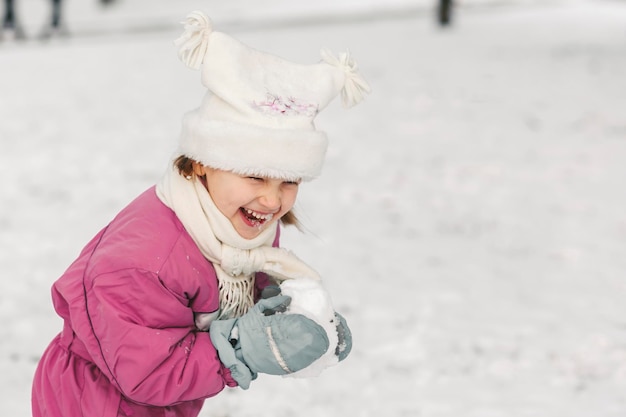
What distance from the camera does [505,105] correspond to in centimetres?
830

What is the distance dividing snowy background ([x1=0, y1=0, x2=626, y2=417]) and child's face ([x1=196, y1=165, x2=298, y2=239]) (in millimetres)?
1766

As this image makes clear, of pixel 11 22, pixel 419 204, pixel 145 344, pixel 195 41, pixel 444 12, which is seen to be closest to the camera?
pixel 145 344

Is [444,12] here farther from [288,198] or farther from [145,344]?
[145,344]

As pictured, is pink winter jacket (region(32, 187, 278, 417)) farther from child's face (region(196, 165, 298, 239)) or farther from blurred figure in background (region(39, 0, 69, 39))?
blurred figure in background (region(39, 0, 69, 39))

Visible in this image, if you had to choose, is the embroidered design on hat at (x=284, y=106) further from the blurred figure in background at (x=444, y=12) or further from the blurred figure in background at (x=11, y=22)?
the blurred figure in background at (x=11, y=22)

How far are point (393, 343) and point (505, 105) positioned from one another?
14.7 ft

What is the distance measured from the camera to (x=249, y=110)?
2006 millimetres

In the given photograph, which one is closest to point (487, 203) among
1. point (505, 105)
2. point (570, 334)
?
point (570, 334)

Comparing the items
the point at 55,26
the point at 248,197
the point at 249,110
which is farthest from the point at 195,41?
the point at 55,26

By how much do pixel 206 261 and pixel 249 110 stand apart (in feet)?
1.19

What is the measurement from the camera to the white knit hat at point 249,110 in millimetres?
2008

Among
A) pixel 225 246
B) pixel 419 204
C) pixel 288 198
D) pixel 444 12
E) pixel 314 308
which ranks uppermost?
pixel 288 198

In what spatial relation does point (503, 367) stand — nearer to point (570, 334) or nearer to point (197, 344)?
point (570, 334)

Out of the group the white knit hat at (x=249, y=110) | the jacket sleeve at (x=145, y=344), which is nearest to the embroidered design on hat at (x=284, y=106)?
the white knit hat at (x=249, y=110)
